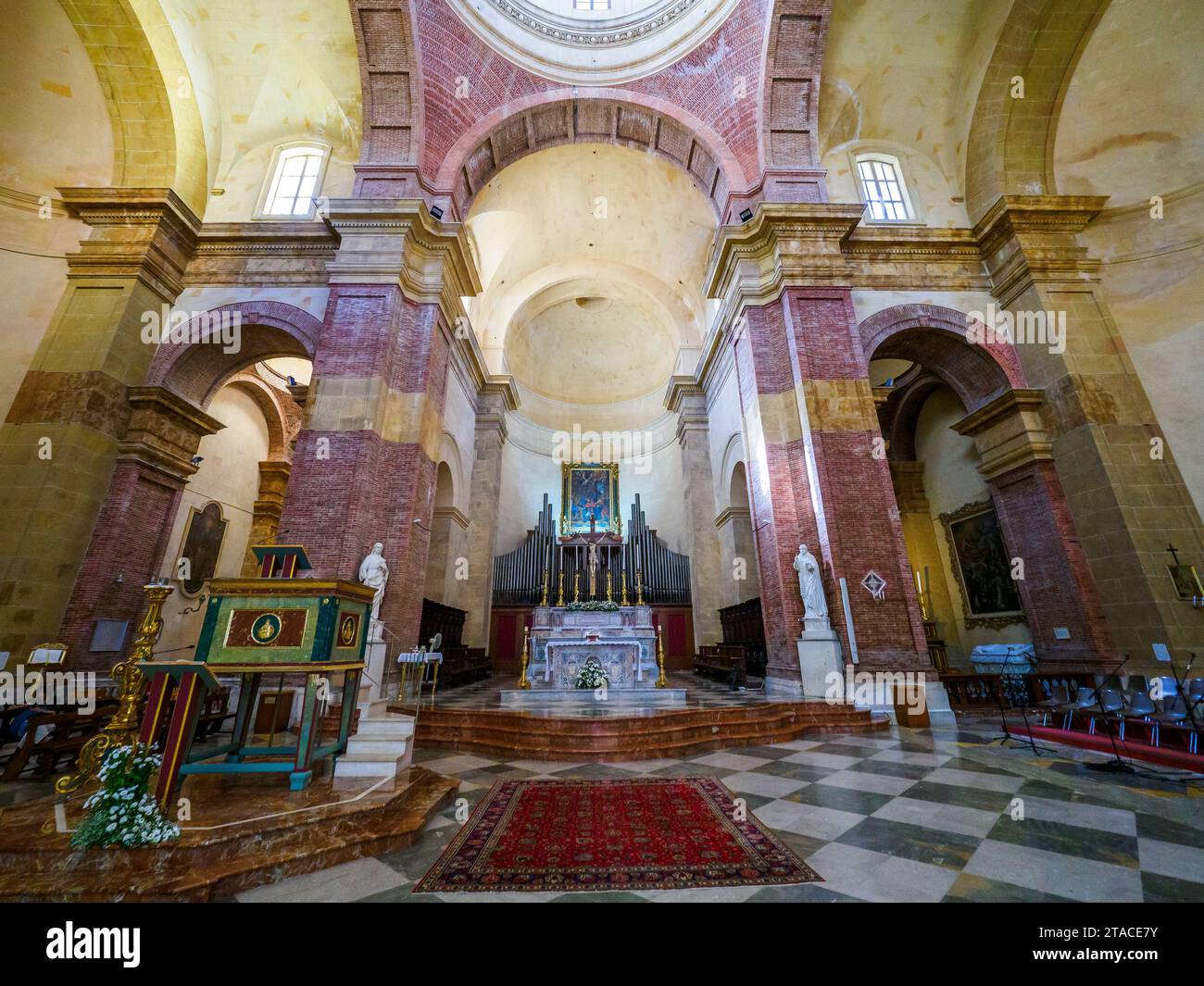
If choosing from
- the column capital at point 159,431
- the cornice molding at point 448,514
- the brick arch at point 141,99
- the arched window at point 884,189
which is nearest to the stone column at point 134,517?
the column capital at point 159,431

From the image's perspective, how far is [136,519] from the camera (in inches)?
310

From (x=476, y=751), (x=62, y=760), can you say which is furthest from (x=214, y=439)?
(x=476, y=751)

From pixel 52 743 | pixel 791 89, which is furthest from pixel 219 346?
pixel 791 89

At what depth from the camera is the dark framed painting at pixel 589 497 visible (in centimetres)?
1653

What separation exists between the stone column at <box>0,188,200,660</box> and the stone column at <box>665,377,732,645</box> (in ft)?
37.8

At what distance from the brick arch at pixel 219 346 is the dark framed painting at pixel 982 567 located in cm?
1388

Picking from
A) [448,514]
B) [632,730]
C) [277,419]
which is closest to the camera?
[632,730]

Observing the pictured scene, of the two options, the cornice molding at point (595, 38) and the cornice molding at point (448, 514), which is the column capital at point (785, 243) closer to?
the cornice molding at point (595, 38)

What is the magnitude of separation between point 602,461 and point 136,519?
1245cm

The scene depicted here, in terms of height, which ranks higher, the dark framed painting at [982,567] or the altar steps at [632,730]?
the dark framed painting at [982,567]

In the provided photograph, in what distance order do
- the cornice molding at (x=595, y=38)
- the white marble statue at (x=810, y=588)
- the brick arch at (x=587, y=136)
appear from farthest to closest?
the cornice molding at (x=595, y=38) → the brick arch at (x=587, y=136) → the white marble statue at (x=810, y=588)

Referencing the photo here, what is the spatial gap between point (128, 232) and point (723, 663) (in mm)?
14106

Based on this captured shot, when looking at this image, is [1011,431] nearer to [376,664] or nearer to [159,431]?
[376,664]

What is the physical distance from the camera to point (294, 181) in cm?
1021
